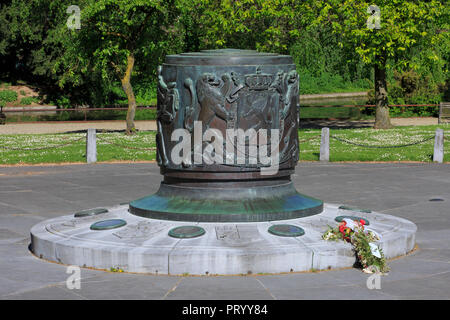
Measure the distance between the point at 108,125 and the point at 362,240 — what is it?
29.0 m

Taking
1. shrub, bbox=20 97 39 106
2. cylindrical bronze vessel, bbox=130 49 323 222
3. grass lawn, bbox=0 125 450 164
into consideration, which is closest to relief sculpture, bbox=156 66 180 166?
cylindrical bronze vessel, bbox=130 49 323 222

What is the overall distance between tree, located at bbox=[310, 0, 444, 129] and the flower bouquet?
65.3 ft

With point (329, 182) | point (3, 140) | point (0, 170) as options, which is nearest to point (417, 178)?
point (329, 182)

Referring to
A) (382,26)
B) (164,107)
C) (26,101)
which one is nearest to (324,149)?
(382,26)

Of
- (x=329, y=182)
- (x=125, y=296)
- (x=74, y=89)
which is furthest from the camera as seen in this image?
(x=74, y=89)

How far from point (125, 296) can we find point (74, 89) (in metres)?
39.7

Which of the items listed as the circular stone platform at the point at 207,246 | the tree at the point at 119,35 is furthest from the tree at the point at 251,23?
the circular stone platform at the point at 207,246

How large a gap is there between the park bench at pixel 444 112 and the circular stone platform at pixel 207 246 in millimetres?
25963

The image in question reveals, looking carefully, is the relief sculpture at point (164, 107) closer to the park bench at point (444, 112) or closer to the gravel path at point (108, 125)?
the gravel path at point (108, 125)

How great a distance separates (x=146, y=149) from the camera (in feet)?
70.3

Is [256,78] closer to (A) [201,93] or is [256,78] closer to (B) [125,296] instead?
(A) [201,93]

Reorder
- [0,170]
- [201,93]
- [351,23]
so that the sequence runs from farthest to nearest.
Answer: [351,23]
[0,170]
[201,93]

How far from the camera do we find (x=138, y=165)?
2025cm

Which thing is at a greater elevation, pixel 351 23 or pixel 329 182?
pixel 351 23
